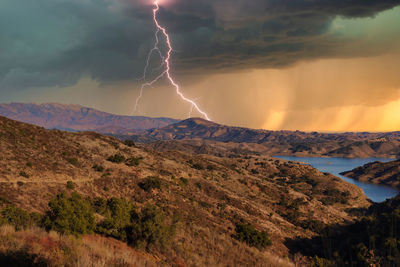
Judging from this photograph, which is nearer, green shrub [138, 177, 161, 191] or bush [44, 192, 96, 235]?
bush [44, 192, 96, 235]

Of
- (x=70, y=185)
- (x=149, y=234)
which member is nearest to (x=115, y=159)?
(x=70, y=185)

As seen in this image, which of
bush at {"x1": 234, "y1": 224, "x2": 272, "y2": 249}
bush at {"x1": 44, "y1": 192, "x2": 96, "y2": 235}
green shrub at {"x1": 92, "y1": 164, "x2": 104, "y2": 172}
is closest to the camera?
bush at {"x1": 44, "y1": 192, "x2": 96, "y2": 235}

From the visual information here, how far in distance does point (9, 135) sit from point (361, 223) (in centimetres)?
6797

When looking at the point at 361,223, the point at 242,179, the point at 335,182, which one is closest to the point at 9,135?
the point at 242,179

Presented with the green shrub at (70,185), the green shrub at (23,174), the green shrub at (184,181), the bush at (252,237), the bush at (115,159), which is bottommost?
the bush at (252,237)

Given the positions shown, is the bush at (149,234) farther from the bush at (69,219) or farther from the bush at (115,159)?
the bush at (115,159)

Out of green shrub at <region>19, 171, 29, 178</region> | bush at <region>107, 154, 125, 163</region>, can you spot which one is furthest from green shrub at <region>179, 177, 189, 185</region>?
green shrub at <region>19, 171, 29, 178</region>

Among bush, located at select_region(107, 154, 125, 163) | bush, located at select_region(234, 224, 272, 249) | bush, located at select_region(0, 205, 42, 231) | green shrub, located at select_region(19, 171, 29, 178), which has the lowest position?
bush, located at select_region(234, 224, 272, 249)

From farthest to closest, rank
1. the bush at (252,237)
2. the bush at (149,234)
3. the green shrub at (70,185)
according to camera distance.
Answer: the green shrub at (70,185) < the bush at (252,237) < the bush at (149,234)

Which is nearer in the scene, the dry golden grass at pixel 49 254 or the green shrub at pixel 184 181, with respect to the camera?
the dry golden grass at pixel 49 254

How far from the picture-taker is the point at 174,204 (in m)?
37.5

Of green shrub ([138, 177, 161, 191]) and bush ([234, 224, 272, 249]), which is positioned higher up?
green shrub ([138, 177, 161, 191])

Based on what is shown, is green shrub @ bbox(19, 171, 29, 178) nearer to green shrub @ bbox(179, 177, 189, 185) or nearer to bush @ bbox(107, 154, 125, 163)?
bush @ bbox(107, 154, 125, 163)

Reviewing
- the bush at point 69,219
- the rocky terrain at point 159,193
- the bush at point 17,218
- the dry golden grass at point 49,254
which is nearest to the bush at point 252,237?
the rocky terrain at point 159,193
